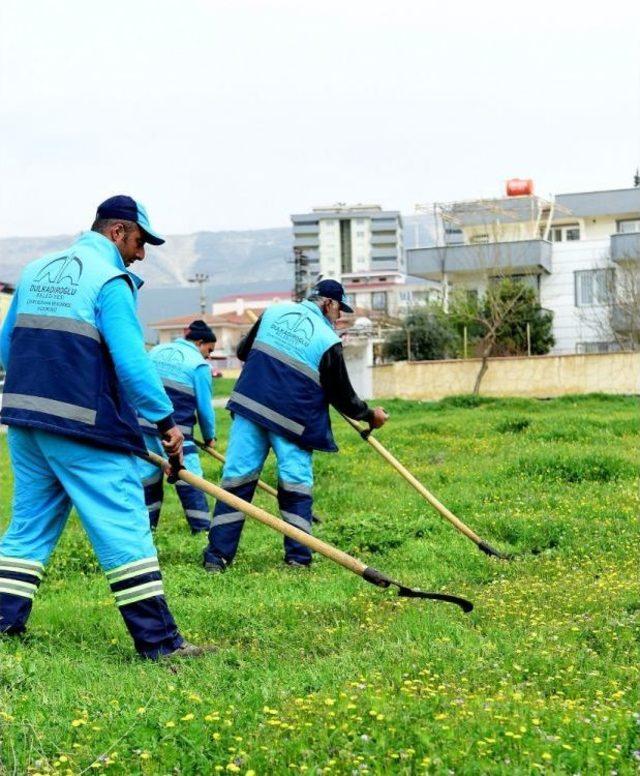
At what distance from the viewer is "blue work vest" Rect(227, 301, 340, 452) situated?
28.4ft

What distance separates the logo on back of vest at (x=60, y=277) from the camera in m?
5.76

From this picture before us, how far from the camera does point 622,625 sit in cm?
594

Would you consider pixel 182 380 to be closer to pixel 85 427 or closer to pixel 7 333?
pixel 7 333

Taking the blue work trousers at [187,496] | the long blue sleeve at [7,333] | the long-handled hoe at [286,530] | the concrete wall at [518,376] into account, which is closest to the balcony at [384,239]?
the concrete wall at [518,376]

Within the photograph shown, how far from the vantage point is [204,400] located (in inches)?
409

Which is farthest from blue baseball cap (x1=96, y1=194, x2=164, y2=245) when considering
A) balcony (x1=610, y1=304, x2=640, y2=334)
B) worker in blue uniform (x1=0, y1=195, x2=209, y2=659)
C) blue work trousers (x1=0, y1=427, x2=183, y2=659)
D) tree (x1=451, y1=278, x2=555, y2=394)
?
balcony (x1=610, y1=304, x2=640, y2=334)

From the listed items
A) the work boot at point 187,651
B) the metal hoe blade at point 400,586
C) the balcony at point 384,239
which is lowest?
the work boot at point 187,651

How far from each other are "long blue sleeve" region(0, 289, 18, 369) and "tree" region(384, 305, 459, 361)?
30320 millimetres

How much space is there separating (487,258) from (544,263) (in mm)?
2385

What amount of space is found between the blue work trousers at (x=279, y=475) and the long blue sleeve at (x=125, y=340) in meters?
2.82

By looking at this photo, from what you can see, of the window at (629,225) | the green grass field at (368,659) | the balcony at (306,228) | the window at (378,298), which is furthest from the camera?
the balcony at (306,228)

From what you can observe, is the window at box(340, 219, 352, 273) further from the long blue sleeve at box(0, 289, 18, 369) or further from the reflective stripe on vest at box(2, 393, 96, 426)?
the reflective stripe on vest at box(2, 393, 96, 426)

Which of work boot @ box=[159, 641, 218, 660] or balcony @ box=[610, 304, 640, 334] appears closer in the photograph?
work boot @ box=[159, 641, 218, 660]

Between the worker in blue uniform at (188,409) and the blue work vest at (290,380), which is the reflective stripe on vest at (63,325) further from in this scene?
the worker in blue uniform at (188,409)
